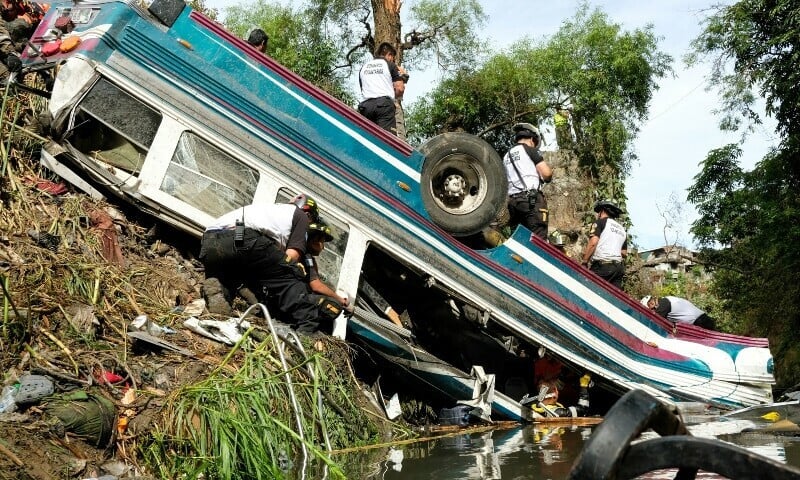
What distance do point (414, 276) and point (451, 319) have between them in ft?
2.27

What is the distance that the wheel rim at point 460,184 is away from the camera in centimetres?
703

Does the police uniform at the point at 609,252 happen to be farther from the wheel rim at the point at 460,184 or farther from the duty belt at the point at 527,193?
the wheel rim at the point at 460,184

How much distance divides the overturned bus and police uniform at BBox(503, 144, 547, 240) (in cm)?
74

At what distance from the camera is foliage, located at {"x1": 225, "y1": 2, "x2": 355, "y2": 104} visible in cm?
1555

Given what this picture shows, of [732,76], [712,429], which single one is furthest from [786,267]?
[712,429]

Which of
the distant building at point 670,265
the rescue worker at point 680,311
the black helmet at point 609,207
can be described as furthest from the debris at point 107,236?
the distant building at point 670,265

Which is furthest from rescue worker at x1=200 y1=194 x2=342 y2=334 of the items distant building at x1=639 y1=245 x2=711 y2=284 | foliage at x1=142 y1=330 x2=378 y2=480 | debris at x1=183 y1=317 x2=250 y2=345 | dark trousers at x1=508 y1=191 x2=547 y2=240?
distant building at x1=639 y1=245 x2=711 y2=284

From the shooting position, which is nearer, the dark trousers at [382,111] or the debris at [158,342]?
the debris at [158,342]

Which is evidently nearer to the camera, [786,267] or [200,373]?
[200,373]

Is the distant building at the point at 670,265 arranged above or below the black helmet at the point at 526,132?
above

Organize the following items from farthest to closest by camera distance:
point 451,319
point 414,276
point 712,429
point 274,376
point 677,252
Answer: point 677,252 < point 451,319 < point 414,276 < point 712,429 < point 274,376

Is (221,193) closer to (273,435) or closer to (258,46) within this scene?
(258,46)

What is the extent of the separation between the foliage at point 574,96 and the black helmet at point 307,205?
10.1 metres

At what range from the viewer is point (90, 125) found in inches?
256
